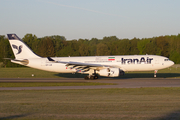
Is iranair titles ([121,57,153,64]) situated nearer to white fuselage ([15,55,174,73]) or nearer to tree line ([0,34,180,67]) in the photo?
white fuselage ([15,55,174,73])

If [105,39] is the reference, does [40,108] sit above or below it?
below

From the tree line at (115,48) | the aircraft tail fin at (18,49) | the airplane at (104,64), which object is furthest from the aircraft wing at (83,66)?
the tree line at (115,48)

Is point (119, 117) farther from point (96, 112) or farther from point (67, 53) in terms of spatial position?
point (67, 53)

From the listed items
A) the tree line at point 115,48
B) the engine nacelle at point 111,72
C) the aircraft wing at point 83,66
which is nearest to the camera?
the engine nacelle at point 111,72

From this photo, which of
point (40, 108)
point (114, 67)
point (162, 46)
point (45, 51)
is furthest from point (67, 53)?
point (40, 108)

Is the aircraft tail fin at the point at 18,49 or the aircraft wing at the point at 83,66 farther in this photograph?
the aircraft tail fin at the point at 18,49

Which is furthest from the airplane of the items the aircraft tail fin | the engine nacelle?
the aircraft tail fin

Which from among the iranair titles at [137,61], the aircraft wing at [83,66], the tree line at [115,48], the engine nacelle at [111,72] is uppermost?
the tree line at [115,48]

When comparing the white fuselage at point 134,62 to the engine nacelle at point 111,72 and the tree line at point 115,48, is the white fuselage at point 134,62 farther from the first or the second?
the tree line at point 115,48

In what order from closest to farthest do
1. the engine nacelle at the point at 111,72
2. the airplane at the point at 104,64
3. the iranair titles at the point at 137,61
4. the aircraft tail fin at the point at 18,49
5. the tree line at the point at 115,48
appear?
the engine nacelle at the point at 111,72 < the airplane at the point at 104,64 < the iranair titles at the point at 137,61 < the aircraft tail fin at the point at 18,49 < the tree line at the point at 115,48

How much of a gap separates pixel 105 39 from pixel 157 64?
507 feet

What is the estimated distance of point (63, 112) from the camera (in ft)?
35.3

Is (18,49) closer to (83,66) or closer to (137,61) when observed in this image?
(83,66)

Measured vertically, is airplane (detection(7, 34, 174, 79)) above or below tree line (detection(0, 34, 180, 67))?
below
